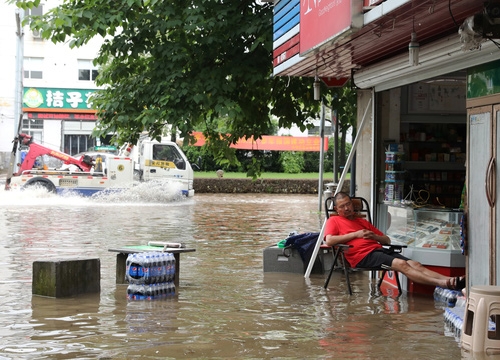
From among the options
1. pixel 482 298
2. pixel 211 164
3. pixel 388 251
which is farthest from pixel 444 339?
pixel 211 164

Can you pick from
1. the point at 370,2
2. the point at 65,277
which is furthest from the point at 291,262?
the point at 370,2

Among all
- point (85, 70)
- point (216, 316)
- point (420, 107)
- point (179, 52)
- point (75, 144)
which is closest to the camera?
point (216, 316)

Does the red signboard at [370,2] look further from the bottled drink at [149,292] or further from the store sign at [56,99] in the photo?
the store sign at [56,99]

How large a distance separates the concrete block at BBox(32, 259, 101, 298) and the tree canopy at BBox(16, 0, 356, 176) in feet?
15.2

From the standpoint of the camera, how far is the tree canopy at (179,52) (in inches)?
557

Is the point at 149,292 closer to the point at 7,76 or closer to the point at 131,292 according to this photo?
the point at 131,292

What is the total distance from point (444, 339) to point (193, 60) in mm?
8398

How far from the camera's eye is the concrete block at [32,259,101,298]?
955 centimetres

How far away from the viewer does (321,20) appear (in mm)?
9086

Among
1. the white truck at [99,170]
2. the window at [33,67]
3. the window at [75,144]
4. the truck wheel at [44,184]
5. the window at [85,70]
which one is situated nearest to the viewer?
the truck wheel at [44,184]

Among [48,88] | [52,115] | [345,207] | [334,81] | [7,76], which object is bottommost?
[345,207]

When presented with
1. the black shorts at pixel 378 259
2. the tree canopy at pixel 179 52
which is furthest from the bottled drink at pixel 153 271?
the tree canopy at pixel 179 52

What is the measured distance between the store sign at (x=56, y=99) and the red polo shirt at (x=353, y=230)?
41967 millimetres

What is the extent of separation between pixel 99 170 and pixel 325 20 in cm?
2156
